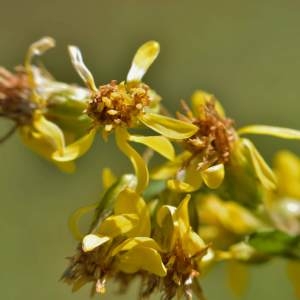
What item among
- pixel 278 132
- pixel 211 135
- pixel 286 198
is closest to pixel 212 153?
pixel 211 135

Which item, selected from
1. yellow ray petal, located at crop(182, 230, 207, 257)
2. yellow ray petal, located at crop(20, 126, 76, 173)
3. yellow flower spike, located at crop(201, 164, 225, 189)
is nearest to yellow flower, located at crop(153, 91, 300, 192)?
yellow flower spike, located at crop(201, 164, 225, 189)

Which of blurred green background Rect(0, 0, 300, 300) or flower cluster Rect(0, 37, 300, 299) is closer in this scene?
flower cluster Rect(0, 37, 300, 299)

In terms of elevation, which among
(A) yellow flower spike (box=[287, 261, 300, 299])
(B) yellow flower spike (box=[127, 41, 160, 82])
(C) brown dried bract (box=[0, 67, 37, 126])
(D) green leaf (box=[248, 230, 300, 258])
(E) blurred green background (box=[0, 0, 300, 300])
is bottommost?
(E) blurred green background (box=[0, 0, 300, 300])

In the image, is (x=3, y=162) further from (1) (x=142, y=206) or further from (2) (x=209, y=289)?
(1) (x=142, y=206)

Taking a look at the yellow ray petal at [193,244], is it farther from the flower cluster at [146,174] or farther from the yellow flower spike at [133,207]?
the yellow flower spike at [133,207]

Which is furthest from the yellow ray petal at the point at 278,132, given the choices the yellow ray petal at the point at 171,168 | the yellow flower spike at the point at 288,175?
the yellow flower spike at the point at 288,175

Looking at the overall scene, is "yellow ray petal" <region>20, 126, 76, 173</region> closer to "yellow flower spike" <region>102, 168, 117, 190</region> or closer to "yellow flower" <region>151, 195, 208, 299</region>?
"yellow flower spike" <region>102, 168, 117, 190</region>

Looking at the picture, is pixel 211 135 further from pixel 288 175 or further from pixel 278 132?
pixel 288 175

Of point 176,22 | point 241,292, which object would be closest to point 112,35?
point 176,22
